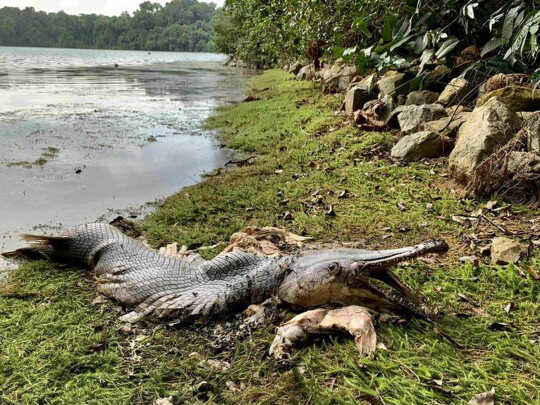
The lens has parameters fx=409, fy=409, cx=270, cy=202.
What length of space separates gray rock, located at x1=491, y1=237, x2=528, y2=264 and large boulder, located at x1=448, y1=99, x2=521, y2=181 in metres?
1.38

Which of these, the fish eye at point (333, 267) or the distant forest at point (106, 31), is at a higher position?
the distant forest at point (106, 31)

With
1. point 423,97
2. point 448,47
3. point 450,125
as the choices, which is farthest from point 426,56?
point 423,97

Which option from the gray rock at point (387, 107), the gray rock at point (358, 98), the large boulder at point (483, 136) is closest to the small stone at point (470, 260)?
the large boulder at point (483, 136)

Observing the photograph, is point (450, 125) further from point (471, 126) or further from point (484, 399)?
point (484, 399)

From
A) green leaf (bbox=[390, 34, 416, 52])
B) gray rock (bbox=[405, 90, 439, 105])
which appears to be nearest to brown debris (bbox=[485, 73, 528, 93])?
gray rock (bbox=[405, 90, 439, 105])

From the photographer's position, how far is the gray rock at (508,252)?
316 centimetres

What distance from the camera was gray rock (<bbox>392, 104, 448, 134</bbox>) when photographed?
6.24 m

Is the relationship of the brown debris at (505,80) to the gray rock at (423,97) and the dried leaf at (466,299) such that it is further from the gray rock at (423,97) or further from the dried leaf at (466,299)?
the dried leaf at (466,299)

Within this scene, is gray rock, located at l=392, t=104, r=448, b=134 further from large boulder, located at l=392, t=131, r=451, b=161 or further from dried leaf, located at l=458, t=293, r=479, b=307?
dried leaf, located at l=458, t=293, r=479, b=307

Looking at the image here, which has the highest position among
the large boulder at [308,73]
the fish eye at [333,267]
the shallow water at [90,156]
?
the large boulder at [308,73]

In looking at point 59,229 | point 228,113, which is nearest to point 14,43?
point 228,113

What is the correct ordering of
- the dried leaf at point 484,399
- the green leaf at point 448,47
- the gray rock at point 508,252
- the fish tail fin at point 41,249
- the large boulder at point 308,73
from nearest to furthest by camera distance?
1. the dried leaf at point 484,399
2. the green leaf at point 448,47
3. the gray rock at point 508,252
4. the fish tail fin at point 41,249
5. the large boulder at point 308,73

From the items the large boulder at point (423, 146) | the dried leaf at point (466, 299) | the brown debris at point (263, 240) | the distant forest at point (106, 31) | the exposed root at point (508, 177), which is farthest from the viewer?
the distant forest at point (106, 31)

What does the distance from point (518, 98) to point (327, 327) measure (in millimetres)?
4184
